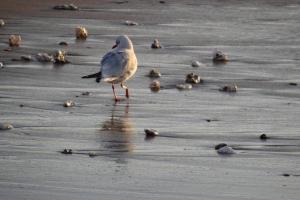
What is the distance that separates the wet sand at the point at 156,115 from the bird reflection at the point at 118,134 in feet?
0.04

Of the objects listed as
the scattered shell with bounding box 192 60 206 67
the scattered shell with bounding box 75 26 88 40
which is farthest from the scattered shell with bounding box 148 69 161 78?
the scattered shell with bounding box 75 26 88 40

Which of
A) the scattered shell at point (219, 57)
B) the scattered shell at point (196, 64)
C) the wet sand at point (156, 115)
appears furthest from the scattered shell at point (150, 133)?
the scattered shell at point (219, 57)

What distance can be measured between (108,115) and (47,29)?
259 inches

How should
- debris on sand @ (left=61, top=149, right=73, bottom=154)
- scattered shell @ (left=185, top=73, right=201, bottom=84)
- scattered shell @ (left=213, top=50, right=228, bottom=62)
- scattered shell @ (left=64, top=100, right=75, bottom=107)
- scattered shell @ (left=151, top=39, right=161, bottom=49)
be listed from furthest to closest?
scattered shell @ (left=151, top=39, right=161, bottom=49), scattered shell @ (left=213, top=50, right=228, bottom=62), scattered shell @ (left=185, top=73, right=201, bottom=84), scattered shell @ (left=64, top=100, right=75, bottom=107), debris on sand @ (left=61, top=149, right=73, bottom=154)

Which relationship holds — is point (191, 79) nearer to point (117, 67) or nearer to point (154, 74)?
point (154, 74)

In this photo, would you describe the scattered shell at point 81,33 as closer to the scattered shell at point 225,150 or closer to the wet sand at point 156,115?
the wet sand at point 156,115

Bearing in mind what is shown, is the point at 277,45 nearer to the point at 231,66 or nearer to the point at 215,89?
the point at 231,66

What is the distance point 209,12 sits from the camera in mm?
20000

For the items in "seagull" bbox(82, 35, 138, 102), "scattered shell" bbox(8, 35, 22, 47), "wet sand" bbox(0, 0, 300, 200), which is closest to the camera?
"wet sand" bbox(0, 0, 300, 200)

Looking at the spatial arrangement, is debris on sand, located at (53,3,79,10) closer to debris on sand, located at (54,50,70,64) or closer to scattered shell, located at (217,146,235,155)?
debris on sand, located at (54,50,70,64)

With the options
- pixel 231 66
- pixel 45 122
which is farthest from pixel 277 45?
pixel 45 122

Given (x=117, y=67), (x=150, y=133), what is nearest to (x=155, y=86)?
(x=117, y=67)

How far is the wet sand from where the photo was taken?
7.83 meters

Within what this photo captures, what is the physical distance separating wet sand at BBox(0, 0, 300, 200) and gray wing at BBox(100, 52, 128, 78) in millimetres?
233
